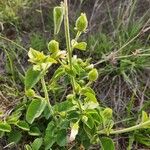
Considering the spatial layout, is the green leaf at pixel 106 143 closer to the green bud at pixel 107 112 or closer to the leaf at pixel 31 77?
the green bud at pixel 107 112

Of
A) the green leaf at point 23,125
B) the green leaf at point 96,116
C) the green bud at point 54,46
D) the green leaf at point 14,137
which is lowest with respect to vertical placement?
the green leaf at point 14,137

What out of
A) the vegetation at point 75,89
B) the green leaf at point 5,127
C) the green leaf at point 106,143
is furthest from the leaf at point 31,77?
the green leaf at point 106,143

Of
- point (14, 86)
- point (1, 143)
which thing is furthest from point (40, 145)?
point (14, 86)

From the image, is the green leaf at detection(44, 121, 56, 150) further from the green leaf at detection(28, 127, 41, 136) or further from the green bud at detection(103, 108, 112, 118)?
the green bud at detection(103, 108, 112, 118)

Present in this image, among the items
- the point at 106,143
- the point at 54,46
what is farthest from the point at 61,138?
the point at 54,46

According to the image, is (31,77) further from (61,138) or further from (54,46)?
(61,138)

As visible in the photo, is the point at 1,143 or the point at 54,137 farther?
the point at 1,143

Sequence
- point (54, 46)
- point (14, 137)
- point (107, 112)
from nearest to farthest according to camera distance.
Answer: point (54, 46) < point (107, 112) < point (14, 137)

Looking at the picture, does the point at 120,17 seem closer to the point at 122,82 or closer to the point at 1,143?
the point at 122,82
